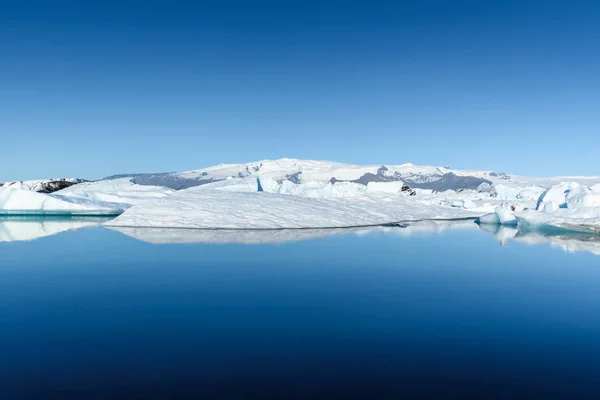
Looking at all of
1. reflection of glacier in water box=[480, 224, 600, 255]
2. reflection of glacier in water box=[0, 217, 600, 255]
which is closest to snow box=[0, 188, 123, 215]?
reflection of glacier in water box=[0, 217, 600, 255]

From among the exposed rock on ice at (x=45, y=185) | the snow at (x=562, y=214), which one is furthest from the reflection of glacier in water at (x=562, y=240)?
the exposed rock on ice at (x=45, y=185)

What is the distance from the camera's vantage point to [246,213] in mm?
19109

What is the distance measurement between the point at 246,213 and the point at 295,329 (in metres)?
13.8

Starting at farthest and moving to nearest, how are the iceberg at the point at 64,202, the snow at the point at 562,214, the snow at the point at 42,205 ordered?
the iceberg at the point at 64,202
the snow at the point at 42,205
the snow at the point at 562,214

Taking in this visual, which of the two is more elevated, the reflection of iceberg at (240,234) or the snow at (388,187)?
the snow at (388,187)

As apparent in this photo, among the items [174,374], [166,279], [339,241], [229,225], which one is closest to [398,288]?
[166,279]

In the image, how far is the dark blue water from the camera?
4.02 metres

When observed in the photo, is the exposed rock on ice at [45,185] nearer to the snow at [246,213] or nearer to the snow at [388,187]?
the snow at [246,213]

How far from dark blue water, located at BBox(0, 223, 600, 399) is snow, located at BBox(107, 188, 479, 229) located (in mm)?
7689

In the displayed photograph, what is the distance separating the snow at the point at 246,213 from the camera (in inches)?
728

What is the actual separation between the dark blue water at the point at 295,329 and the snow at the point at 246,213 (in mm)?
7689

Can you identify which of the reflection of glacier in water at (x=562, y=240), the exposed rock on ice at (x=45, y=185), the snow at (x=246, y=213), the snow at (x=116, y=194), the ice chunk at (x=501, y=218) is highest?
the exposed rock on ice at (x=45, y=185)

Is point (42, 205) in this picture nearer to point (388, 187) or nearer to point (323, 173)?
point (388, 187)

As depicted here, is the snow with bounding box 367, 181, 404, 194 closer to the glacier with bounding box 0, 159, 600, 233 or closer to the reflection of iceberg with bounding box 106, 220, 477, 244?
the glacier with bounding box 0, 159, 600, 233
